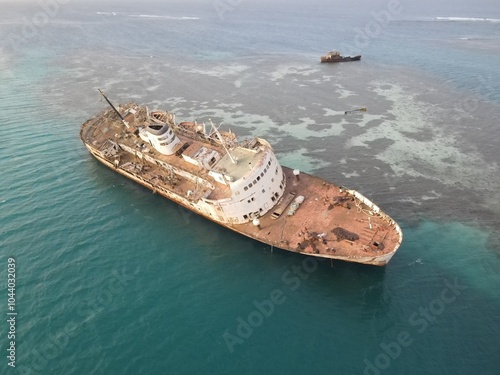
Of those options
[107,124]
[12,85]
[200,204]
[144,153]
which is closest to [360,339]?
[200,204]

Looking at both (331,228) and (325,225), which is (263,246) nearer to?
(325,225)

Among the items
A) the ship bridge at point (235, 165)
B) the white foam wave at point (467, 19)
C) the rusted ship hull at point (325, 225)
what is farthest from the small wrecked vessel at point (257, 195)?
the white foam wave at point (467, 19)

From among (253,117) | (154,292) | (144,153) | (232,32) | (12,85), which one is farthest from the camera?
(232,32)

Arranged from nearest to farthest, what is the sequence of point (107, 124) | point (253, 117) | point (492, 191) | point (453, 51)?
point (492, 191)
point (107, 124)
point (253, 117)
point (453, 51)

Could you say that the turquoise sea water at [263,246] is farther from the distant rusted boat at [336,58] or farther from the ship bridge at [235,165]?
the ship bridge at [235,165]

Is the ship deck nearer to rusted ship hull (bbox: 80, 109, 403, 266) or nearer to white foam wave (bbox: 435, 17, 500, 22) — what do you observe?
rusted ship hull (bbox: 80, 109, 403, 266)

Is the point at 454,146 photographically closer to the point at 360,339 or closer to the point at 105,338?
the point at 360,339

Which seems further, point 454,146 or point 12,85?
point 12,85

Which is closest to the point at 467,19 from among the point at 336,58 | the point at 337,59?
the point at 337,59
